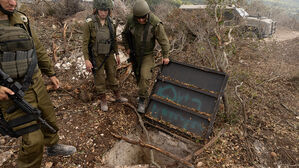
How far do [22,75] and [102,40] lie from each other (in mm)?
1508

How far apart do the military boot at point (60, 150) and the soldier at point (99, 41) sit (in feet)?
3.92

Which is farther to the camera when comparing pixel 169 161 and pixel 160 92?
pixel 160 92

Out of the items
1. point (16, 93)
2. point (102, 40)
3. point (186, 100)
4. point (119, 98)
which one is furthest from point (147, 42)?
point (16, 93)

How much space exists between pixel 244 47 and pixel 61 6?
8.75 meters

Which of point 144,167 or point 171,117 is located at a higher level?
point 171,117

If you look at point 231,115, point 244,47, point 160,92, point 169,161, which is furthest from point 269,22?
point 169,161

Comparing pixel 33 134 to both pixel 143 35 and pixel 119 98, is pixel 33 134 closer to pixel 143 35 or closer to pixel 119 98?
pixel 119 98

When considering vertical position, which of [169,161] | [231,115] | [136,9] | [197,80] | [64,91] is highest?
[136,9]

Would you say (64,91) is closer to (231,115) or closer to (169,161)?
(169,161)

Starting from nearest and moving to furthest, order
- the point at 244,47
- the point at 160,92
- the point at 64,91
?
the point at 160,92 < the point at 64,91 < the point at 244,47

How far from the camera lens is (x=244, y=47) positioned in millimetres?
8078

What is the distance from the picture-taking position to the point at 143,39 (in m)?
3.38

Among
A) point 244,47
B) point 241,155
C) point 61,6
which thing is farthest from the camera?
point 61,6

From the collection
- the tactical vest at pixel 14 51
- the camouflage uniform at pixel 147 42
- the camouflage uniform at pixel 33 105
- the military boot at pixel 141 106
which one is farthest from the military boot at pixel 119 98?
the tactical vest at pixel 14 51
